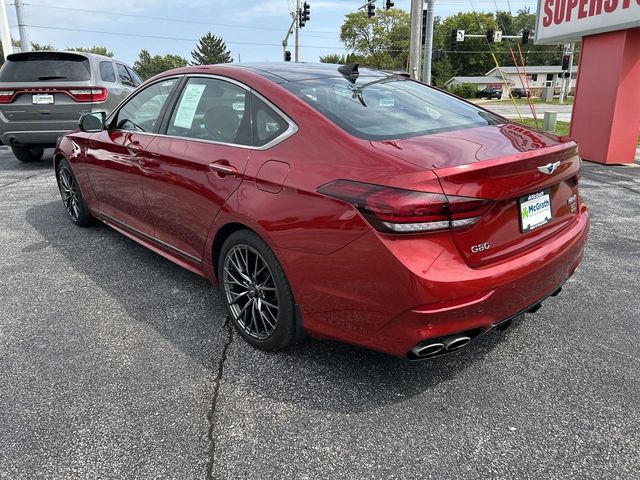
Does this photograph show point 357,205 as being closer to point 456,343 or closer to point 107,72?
point 456,343

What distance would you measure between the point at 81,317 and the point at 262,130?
181 cm

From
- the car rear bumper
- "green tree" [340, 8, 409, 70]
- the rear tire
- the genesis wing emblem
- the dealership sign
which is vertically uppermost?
"green tree" [340, 8, 409, 70]

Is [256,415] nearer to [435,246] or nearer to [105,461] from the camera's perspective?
[105,461]

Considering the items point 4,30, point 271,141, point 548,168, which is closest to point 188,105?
point 271,141

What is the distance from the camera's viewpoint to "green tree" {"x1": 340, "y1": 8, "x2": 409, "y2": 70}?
7838 centimetres

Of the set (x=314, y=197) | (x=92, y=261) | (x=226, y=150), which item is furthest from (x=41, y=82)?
(x=314, y=197)

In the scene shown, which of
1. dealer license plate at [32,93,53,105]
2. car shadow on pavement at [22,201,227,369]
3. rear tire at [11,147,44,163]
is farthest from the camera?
rear tire at [11,147,44,163]

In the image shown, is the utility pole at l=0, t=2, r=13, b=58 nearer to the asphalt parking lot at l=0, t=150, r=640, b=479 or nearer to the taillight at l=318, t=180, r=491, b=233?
the asphalt parking lot at l=0, t=150, r=640, b=479

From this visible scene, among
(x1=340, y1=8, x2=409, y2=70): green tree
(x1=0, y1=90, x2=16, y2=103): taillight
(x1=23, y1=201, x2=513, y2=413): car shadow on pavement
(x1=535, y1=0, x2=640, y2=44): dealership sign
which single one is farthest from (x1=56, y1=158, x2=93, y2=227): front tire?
(x1=340, y1=8, x2=409, y2=70): green tree

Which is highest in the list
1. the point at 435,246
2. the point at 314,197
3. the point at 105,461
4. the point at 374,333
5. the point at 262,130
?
the point at 262,130

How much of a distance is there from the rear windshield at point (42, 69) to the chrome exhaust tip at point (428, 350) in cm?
816

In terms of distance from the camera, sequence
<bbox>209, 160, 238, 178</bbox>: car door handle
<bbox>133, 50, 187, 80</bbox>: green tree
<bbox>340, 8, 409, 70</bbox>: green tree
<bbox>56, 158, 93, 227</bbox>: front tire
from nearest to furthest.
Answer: <bbox>209, 160, 238, 178</bbox>: car door handle
<bbox>56, 158, 93, 227</bbox>: front tire
<bbox>340, 8, 409, 70</bbox>: green tree
<bbox>133, 50, 187, 80</bbox>: green tree

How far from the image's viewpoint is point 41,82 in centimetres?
821

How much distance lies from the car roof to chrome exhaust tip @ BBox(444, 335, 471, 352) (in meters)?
1.76
